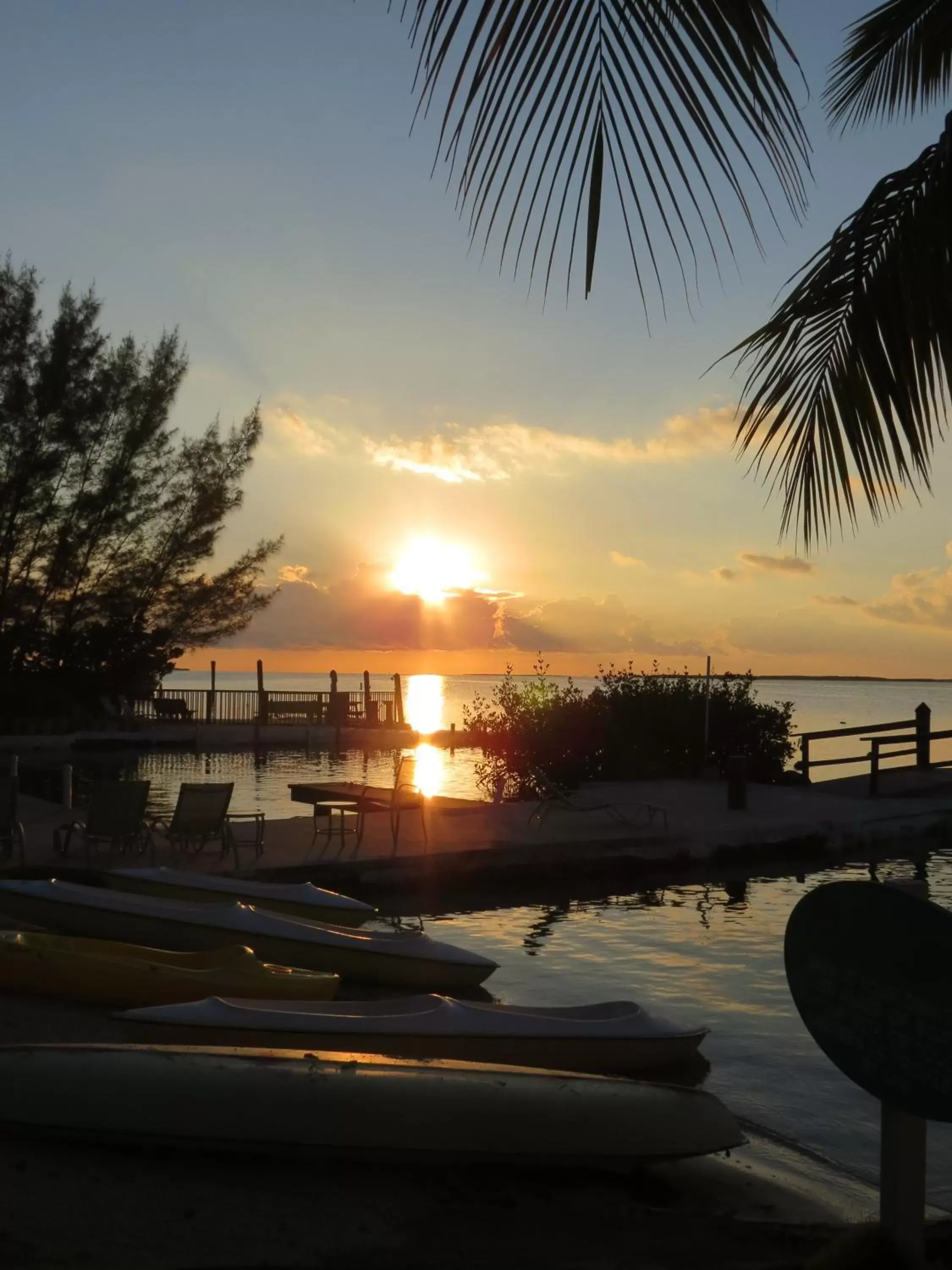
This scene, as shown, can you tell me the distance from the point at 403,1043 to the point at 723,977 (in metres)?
4.33

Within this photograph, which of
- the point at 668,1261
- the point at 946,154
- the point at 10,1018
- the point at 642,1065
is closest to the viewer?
the point at 946,154

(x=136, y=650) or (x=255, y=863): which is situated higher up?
(x=136, y=650)

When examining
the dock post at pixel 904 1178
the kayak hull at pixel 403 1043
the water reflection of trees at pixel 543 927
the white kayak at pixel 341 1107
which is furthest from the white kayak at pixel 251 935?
the dock post at pixel 904 1178

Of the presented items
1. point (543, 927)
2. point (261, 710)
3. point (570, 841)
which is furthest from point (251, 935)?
point (261, 710)

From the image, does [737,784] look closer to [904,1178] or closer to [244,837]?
[244,837]

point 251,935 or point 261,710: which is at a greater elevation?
point 261,710

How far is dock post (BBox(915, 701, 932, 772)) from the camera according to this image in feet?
65.7

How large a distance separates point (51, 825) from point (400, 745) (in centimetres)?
2469

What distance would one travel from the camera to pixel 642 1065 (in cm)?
668

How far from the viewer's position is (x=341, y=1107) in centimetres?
488

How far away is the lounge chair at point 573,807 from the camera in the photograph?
14336 mm

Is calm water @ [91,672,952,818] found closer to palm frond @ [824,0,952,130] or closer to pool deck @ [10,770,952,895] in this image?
pool deck @ [10,770,952,895]

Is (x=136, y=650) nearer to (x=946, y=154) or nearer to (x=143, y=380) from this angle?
(x=143, y=380)

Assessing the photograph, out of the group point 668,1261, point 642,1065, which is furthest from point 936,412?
point 642,1065
